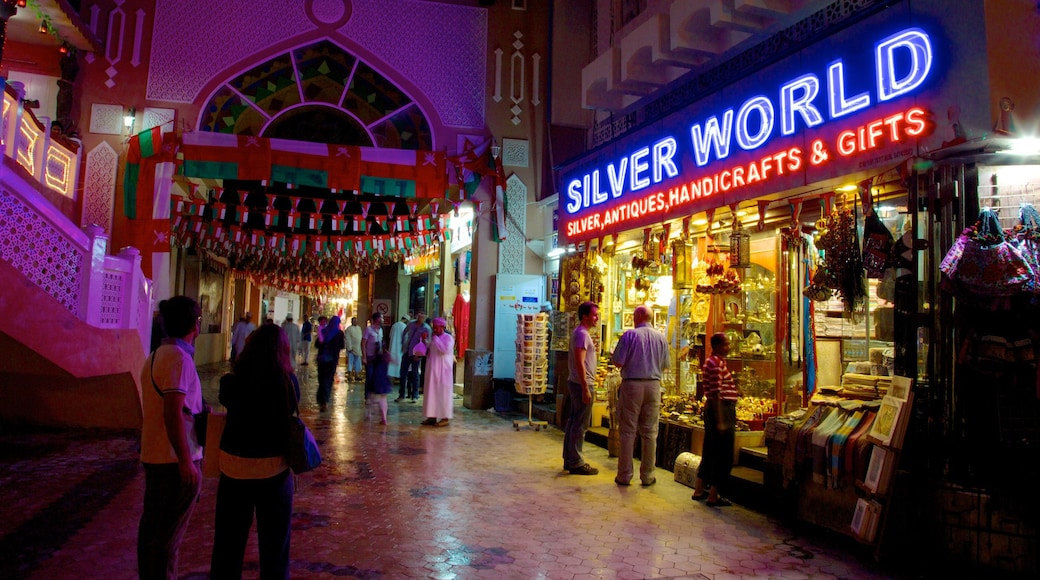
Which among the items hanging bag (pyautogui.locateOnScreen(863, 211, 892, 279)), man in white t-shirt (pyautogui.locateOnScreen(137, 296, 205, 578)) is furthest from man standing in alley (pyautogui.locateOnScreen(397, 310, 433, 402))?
man in white t-shirt (pyautogui.locateOnScreen(137, 296, 205, 578))

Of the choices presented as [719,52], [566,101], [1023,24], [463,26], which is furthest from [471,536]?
[463,26]

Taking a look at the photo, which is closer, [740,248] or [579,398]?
[740,248]

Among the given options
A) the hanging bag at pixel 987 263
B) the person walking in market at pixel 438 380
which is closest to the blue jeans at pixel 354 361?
the person walking in market at pixel 438 380

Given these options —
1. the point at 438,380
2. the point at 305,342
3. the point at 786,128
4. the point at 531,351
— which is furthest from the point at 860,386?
the point at 305,342

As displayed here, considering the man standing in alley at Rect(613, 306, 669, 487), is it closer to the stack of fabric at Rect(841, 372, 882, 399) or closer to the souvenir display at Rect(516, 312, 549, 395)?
the stack of fabric at Rect(841, 372, 882, 399)

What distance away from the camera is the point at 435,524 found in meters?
5.18

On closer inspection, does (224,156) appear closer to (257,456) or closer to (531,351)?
(531,351)

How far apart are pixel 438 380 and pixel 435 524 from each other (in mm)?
5124

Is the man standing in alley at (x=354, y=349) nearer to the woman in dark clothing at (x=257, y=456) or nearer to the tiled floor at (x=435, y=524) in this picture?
the tiled floor at (x=435, y=524)

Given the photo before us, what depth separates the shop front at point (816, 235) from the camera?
4.82 metres

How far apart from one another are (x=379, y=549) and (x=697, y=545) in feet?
7.78

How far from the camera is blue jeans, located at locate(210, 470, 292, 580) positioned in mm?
3129

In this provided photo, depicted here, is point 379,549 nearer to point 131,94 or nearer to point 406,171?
point 406,171

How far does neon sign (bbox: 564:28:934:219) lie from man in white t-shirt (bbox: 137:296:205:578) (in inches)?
209
